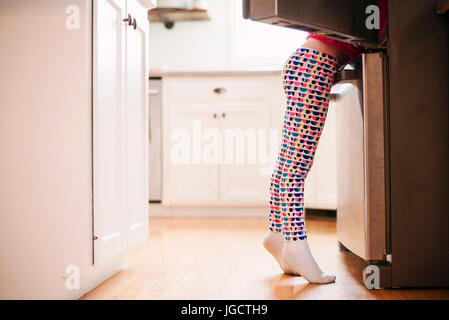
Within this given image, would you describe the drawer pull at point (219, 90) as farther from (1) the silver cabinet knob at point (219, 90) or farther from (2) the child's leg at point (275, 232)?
(2) the child's leg at point (275, 232)

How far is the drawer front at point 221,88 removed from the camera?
2.72 m

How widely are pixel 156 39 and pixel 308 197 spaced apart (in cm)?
165

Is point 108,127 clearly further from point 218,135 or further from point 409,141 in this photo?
point 218,135

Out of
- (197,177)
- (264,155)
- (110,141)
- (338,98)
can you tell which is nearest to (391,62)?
(338,98)

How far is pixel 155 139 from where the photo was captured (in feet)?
9.14

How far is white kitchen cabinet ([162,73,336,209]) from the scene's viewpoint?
2711 millimetres

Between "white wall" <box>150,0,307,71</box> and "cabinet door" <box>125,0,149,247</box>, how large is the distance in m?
1.93

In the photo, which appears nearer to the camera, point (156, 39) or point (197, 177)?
point (197, 177)

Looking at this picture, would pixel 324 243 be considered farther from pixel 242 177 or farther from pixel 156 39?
pixel 156 39

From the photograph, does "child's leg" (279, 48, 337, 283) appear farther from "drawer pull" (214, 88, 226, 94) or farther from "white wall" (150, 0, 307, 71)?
"white wall" (150, 0, 307, 71)

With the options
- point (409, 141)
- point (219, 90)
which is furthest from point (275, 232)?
point (219, 90)

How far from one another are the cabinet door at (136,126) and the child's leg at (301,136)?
439 mm

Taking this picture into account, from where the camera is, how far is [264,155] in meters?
2.69

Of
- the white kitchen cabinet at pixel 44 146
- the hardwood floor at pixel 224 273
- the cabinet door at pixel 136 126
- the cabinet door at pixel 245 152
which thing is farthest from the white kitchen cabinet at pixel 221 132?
the white kitchen cabinet at pixel 44 146
